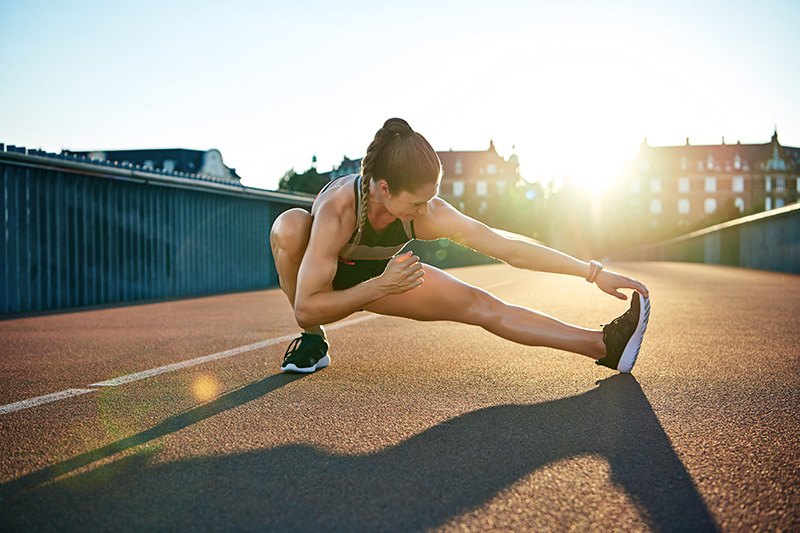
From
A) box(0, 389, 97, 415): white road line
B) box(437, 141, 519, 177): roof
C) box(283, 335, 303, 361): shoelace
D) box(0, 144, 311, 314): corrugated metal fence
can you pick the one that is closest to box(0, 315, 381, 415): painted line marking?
box(0, 389, 97, 415): white road line

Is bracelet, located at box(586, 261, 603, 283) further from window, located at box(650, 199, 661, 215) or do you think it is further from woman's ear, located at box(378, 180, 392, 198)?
window, located at box(650, 199, 661, 215)

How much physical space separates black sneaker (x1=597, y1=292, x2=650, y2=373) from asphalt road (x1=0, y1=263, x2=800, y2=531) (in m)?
0.10

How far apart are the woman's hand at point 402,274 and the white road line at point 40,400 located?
173 cm

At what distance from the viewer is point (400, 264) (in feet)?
10.8

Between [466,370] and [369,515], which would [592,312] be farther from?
[369,515]

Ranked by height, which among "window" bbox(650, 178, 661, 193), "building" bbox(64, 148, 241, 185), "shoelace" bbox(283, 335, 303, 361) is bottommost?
"shoelace" bbox(283, 335, 303, 361)

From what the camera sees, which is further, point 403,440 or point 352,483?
point 403,440

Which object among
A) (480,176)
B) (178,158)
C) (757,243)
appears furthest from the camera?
(480,176)

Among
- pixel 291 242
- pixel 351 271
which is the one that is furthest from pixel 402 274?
pixel 291 242

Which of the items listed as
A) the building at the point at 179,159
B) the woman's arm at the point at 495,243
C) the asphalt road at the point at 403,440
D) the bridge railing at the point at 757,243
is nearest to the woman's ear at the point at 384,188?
the woman's arm at the point at 495,243

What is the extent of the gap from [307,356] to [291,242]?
70 centimetres

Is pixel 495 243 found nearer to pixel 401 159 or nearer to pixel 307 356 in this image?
pixel 401 159

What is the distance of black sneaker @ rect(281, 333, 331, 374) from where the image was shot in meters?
4.02

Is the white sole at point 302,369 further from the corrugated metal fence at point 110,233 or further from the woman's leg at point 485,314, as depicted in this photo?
the corrugated metal fence at point 110,233
